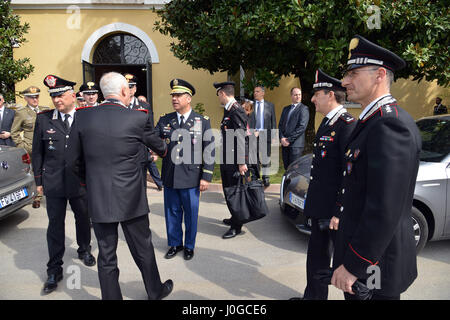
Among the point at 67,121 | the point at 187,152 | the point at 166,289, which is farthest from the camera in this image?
the point at 187,152

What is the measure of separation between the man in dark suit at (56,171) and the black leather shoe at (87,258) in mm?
388

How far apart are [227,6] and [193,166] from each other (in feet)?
13.1

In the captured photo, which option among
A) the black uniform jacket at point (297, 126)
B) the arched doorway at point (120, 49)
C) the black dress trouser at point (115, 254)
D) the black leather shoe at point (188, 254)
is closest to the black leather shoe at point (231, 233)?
the black leather shoe at point (188, 254)

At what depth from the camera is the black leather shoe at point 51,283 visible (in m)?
3.15

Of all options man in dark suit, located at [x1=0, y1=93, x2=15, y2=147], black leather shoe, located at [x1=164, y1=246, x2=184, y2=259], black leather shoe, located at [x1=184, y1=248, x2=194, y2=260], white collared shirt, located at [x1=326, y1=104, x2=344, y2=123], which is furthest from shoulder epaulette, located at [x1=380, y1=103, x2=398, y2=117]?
man in dark suit, located at [x1=0, y1=93, x2=15, y2=147]

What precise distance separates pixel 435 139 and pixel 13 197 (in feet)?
17.5

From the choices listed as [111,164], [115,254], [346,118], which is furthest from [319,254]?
[111,164]

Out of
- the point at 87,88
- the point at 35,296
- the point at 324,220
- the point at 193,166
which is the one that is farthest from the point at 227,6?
the point at 35,296

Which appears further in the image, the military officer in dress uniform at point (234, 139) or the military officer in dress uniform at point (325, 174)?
the military officer in dress uniform at point (234, 139)

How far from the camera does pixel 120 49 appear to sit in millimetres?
11898

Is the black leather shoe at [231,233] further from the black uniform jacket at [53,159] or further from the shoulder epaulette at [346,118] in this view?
the shoulder epaulette at [346,118]

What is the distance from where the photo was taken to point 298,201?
413 cm

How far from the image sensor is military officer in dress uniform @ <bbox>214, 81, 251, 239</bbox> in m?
4.25

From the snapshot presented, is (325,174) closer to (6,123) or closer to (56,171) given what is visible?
(56,171)
